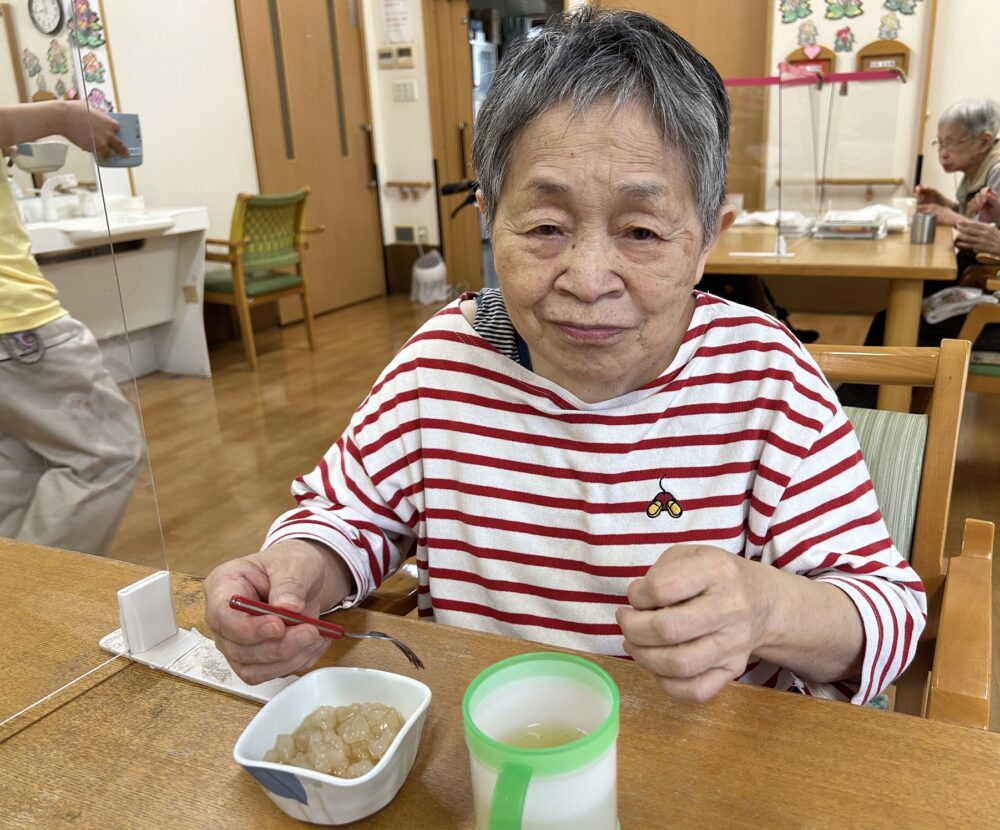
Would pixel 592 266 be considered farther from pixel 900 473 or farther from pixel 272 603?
pixel 900 473

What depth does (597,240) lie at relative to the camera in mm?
797

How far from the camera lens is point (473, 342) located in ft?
3.36

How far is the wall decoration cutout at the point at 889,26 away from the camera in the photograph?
494cm

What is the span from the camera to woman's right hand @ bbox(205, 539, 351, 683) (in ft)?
2.44

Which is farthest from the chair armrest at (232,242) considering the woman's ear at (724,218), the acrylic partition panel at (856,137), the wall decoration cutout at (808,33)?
the woman's ear at (724,218)

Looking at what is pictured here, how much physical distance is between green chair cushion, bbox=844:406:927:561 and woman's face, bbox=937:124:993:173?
3.12 meters

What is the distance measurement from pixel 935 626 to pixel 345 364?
4.14 m

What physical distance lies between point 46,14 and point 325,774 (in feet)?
2.31

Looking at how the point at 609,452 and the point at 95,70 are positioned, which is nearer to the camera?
the point at 609,452

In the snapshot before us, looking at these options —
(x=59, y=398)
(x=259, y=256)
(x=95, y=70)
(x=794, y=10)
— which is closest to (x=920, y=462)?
(x=59, y=398)

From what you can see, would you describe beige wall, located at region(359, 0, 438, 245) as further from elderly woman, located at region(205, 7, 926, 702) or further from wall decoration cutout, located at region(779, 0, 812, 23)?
elderly woman, located at region(205, 7, 926, 702)

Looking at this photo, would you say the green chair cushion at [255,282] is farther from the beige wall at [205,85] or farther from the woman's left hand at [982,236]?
the woman's left hand at [982,236]

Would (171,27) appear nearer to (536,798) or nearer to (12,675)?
(12,675)

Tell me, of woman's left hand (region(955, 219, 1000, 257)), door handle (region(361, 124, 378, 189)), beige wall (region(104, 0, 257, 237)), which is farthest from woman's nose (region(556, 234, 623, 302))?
door handle (region(361, 124, 378, 189))
